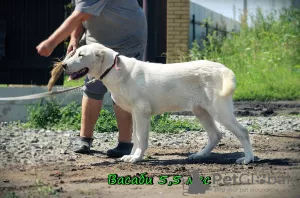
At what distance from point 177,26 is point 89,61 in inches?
367

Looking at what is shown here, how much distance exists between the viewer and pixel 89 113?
7281 mm

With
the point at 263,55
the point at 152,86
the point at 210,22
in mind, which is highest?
the point at 210,22

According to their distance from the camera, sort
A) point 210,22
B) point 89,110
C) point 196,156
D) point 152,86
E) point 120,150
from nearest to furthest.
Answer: point 152,86, point 196,156, point 120,150, point 89,110, point 210,22

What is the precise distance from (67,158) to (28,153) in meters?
0.50

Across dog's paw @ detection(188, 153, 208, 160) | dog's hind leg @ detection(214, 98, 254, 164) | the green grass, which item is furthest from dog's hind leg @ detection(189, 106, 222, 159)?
the green grass

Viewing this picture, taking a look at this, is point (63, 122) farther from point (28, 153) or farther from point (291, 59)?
point (291, 59)

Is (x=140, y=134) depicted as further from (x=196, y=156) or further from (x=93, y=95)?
(x=93, y=95)

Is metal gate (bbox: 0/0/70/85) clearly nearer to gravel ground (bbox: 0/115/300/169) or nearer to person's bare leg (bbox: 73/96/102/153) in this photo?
gravel ground (bbox: 0/115/300/169)

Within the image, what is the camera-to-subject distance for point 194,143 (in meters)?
8.16

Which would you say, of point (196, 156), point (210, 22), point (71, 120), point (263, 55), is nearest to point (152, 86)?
point (196, 156)

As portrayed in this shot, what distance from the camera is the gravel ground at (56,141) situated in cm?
709

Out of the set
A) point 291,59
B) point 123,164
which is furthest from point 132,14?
point 291,59

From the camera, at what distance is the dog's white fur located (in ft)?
21.7

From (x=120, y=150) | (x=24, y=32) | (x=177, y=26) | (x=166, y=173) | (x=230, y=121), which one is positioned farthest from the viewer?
(x=177, y=26)
